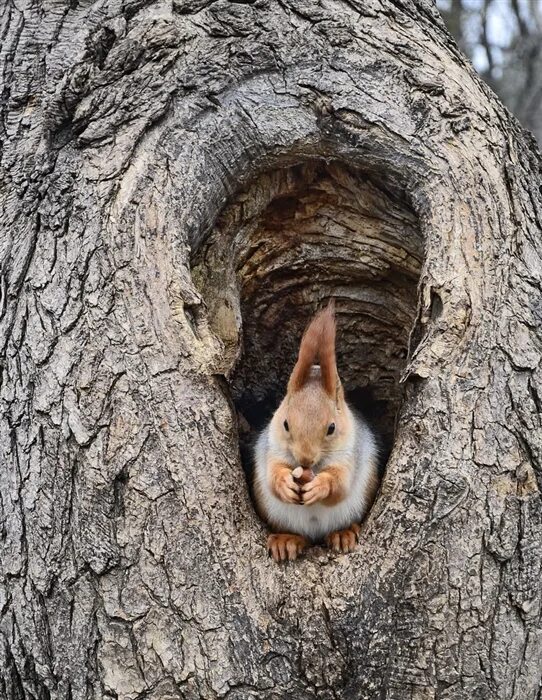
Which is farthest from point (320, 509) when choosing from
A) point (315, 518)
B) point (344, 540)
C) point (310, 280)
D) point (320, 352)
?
point (310, 280)

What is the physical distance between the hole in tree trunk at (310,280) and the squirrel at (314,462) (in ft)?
0.81

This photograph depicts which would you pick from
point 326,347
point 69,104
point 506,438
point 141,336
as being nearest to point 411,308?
point 326,347

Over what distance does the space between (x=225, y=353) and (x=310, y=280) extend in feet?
2.36

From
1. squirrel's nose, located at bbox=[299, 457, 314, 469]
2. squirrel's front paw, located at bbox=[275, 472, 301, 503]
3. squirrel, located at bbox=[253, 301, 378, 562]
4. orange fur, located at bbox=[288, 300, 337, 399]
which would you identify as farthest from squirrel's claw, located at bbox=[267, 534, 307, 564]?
orange fur, located at bbox=[288, 300, 337, 399]

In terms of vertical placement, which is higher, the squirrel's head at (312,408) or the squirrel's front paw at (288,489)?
the squirrel's head at (312,408)

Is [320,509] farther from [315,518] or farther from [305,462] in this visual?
[305,462]

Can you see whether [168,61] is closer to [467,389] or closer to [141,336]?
[141,336]

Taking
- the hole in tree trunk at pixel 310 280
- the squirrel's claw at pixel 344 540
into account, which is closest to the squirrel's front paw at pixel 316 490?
the squirrel's claw at pixel 344 540

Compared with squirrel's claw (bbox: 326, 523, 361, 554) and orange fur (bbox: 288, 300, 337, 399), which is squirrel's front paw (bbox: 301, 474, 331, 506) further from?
orange fur (bbox: 288, 300, 337, 399)

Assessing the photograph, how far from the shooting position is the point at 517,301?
266 cm

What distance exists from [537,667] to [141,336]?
138 cm

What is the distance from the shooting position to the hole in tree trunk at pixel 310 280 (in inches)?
120

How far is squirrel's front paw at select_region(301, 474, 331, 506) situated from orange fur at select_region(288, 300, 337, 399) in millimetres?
263

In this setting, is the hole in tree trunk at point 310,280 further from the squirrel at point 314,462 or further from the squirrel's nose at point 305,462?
the squirrel's nose at point 305,462
